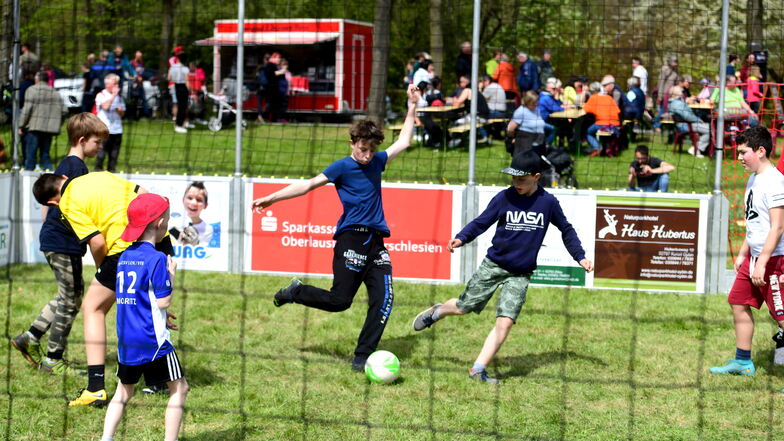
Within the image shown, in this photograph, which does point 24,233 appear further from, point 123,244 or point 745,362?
point 745,362

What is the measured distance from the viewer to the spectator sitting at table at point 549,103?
13.2m

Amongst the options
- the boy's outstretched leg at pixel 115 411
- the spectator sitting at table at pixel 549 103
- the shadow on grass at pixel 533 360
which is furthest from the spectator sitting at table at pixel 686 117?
the boy's outstretched leg at pixel 115 411

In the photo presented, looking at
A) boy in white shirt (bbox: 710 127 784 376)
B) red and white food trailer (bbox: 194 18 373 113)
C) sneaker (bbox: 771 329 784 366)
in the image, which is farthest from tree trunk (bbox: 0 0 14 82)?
Result: sneaker (bbox: 771 329 784 366)

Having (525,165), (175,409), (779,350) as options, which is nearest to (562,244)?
(779,350)

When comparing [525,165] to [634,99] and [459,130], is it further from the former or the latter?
[634,99]

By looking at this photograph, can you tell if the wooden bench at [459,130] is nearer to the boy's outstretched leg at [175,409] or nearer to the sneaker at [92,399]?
the sneaker at [92,399]

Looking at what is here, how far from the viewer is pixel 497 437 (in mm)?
5289

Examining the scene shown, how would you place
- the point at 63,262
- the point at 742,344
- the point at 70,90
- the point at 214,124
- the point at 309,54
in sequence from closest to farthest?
the point at 63,262 → the point at 742,344 → the point at 214,124 → the point at 70,90 → the point at 309,54

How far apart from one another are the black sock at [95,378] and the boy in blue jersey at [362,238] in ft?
5.10

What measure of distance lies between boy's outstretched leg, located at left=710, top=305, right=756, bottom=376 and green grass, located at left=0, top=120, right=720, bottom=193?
4.30 meters

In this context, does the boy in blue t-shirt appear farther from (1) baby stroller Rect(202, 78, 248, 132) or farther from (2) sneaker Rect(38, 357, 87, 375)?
(1) baby stroller Rect(202, 78, 248, 132)

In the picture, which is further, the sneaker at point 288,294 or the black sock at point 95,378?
the sneaker at point 288,294

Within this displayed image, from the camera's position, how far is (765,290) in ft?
20.7

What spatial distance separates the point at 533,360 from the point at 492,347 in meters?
0.82
